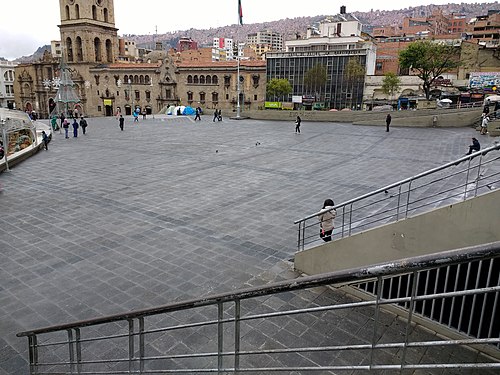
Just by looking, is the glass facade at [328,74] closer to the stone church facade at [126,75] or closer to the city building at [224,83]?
the city building at [224,83]

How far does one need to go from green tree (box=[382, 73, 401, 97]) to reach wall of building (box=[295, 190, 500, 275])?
52.0 meters

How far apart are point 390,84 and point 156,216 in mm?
50351

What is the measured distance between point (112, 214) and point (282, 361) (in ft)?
26.6

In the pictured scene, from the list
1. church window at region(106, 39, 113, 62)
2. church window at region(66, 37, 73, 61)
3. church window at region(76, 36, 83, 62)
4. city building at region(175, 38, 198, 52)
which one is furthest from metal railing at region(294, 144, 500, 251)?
city building at region(175, 38, 198, 52)

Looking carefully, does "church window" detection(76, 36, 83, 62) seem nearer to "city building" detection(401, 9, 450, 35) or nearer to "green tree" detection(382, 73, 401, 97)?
"green tree" detection(382, 73, 401, 97)

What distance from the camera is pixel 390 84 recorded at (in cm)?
5428

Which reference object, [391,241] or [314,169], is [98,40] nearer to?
[314,169]

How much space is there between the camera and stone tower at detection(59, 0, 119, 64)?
71.9 meters

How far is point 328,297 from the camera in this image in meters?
7.20

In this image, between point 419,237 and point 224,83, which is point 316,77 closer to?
point 224,83

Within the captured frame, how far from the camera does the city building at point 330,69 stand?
60375mm

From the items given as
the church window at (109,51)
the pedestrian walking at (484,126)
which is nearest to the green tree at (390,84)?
the pedestrian walking at (484,126)

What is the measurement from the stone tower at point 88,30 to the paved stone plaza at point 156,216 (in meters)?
56.3

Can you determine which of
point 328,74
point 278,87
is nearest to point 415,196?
point 278,87
